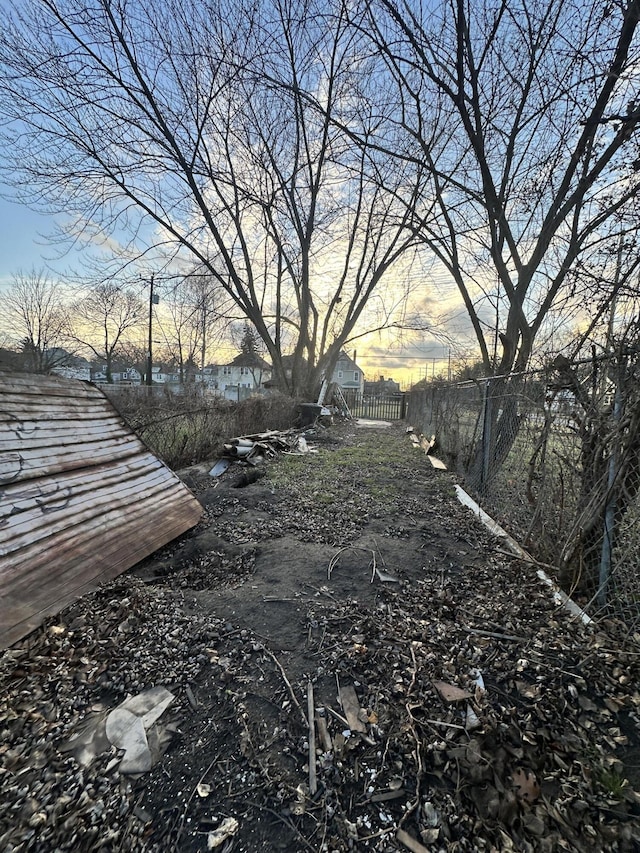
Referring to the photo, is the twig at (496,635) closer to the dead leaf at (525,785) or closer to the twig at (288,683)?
the dead leaf at (525,785)

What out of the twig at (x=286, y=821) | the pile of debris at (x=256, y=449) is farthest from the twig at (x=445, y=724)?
the pile of debris at (x=256, y=449)

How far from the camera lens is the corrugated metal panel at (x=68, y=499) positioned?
1893mm

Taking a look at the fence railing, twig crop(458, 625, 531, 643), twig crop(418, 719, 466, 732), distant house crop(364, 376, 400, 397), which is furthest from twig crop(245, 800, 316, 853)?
distant house crop(364, 376, 400, 397)

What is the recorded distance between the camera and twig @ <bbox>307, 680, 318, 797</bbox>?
3.98ft

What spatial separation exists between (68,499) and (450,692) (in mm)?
2588

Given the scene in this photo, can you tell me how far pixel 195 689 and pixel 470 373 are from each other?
978cm

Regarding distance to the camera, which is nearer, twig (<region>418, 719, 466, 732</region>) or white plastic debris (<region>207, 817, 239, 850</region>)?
white plastic debris (<region>207, 817, 239, 850</region>)

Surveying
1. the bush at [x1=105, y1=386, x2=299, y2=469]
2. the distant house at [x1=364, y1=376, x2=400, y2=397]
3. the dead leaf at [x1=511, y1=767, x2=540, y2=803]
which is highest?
the distant house at [x1=364, y1=376, x2=400, y2=397]

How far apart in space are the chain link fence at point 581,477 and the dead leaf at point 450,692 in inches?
44.4

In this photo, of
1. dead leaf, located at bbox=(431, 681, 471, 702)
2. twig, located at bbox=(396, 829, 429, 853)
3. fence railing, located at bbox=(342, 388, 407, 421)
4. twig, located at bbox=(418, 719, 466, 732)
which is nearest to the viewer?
twig, located at bbox=(396, 829, 429, 853)

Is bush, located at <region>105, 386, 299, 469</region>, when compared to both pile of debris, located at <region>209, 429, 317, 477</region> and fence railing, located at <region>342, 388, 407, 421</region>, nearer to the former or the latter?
pile of debris, located at <region>209, 429, 317, 477</region>

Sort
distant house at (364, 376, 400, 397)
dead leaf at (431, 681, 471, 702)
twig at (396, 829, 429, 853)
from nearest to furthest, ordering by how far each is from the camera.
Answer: twig at (396, 829, 429, 853), dead leaf at (431, 681, 471, 702), distant house at (364, 376, 400, 397)

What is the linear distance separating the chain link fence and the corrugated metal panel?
3041mm

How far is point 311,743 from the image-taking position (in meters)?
1.35
